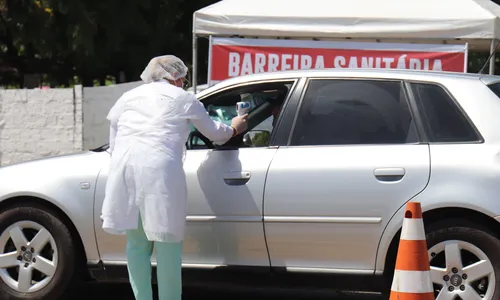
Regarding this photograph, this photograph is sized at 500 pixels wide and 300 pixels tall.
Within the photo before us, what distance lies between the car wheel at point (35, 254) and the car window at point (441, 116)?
2.41 meters

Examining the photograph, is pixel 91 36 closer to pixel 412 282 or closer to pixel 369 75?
pixel 369 75

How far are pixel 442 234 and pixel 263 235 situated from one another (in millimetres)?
1061

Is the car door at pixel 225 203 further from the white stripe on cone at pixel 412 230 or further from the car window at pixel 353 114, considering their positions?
the white stripe on cone at pixel 412 230

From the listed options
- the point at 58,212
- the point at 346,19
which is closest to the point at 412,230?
the point at 58,212

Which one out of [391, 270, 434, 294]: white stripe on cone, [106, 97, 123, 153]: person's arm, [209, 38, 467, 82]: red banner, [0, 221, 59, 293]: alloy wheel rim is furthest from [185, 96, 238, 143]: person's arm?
[209, 38, 467, 82]: red banner

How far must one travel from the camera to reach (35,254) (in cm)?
545

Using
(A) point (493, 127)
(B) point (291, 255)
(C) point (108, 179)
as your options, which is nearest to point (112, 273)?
(C) point (108, 179)

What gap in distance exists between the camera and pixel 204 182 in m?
5.13

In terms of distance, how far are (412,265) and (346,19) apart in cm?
478

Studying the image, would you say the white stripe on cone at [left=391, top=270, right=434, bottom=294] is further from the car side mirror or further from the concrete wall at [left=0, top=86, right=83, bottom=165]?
the concrete wall at [left=0, top=86, right=83, bottom=165]

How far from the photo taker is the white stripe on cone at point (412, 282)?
13.2 ft

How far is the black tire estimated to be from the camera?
4.72m

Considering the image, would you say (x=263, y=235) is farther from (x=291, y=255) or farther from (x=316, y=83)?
(x=316, y=83)

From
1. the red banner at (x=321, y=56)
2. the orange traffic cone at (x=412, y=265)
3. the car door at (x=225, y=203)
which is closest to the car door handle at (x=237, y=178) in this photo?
the car door at (x=225, y=203)
